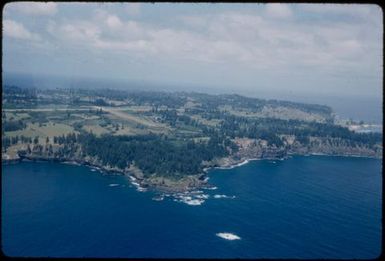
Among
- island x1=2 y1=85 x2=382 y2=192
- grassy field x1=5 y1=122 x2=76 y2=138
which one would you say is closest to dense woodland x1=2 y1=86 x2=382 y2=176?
island x1=2 y1=85 x2=382 y2=192

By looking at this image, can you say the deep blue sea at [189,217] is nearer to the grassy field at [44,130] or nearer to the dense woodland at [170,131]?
the dense woodland at [170,131]

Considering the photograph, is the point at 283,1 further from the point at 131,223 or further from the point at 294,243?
the point at 131,223

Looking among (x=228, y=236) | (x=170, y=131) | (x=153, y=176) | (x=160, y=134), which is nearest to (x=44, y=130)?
(x=160, y=134)

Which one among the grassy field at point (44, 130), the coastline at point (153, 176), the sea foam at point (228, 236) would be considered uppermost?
the grassy field at point (44, 130)

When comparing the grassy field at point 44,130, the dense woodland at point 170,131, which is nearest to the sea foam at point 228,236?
the dense woodland at point 170,131

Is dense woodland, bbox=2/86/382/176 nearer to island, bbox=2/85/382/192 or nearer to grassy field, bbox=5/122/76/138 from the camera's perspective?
island, bbox=2/85/382/192

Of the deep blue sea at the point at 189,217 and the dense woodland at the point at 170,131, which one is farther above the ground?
the dense woodland at the point at 170,131

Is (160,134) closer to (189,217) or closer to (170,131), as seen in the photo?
(170,131)
